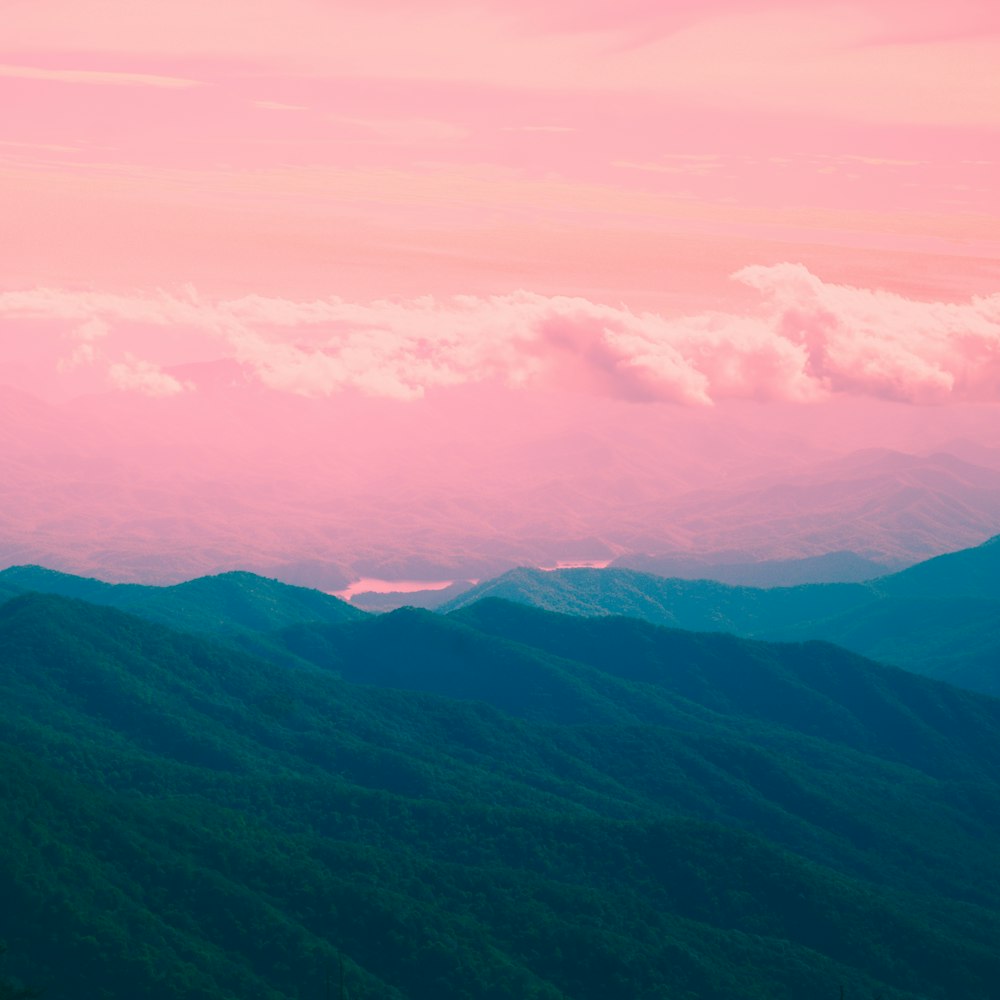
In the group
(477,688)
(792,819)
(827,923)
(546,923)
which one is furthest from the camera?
(477,688)

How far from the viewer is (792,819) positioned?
6004 inches

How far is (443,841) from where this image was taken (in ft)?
399

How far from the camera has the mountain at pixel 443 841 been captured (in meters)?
95.3

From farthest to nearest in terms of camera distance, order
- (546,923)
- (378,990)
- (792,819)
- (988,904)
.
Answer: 1. (792,819)
2. (988,904)
3. (546,923)
4. (378,990)

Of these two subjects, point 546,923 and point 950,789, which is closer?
point 546,923

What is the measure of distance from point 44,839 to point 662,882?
50.0 meters

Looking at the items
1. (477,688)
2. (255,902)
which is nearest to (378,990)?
Result: (255,902)

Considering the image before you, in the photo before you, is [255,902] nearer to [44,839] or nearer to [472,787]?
[44,839]

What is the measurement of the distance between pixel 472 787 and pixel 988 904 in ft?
161

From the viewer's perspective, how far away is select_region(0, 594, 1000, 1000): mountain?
95312mm

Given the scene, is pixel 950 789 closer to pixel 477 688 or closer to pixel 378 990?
pixel 477 688

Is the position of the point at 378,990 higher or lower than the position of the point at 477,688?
lower

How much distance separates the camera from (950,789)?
172m

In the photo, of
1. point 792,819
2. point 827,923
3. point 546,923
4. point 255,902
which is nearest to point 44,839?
point 255,902
